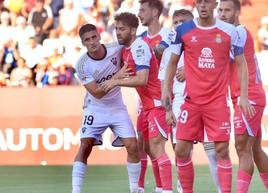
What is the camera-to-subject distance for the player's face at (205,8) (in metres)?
10.3

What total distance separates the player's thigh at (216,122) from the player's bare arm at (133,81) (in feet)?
4.64

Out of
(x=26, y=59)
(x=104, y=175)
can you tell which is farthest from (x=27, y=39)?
(x=104, y=175)

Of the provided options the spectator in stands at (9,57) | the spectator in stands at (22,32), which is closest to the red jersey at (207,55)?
the spectator in stands at (9,57)

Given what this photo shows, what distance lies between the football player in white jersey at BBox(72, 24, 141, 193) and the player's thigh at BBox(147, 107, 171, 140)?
0.75 ft

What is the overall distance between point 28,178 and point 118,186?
2.12m

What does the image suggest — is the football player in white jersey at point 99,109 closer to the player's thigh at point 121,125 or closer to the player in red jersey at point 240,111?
the player's thigh at point 121,125

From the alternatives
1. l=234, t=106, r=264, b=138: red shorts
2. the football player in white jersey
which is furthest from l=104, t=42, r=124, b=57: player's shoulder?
l=234, t=106, r=264, b=138: red shorts

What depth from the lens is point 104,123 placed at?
12.1 metres

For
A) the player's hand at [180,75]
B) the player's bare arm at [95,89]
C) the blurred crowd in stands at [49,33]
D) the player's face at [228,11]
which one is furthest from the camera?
the blurred crowd in stands at [49,33]

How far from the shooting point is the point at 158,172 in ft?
42.4

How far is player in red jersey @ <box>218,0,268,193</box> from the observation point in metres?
10.8

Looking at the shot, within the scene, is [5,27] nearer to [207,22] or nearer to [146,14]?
[146,14]

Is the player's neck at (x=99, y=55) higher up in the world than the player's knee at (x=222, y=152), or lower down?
higher up

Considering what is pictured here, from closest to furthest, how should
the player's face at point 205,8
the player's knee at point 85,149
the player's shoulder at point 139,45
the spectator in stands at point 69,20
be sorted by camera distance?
the player's face at point 205,8 → the player's shoulder at point 139,45 → the player's knee at point 85,149 → the spectator in stands at point 69,20
